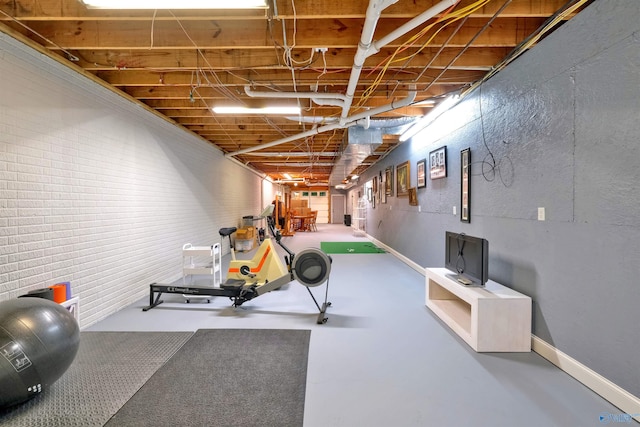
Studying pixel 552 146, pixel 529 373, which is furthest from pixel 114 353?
pixel 552 146

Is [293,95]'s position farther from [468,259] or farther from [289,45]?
[468,259]

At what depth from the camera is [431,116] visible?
461cm

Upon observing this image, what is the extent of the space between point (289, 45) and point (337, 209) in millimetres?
16939

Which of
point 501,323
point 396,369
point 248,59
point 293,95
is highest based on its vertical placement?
point 248,59

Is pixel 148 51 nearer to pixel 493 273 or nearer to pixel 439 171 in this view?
pixel 439 171

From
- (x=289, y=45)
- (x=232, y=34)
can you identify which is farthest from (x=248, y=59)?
(x=289, y=45)

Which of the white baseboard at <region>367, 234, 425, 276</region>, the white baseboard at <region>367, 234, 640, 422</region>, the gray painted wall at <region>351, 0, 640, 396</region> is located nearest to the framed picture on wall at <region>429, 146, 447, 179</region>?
the gray painted wall at <region>351, 0, 640, 396</region>

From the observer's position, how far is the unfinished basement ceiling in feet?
7.43

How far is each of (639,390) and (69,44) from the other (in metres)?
5.14

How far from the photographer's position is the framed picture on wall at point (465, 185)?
3602 millimetres

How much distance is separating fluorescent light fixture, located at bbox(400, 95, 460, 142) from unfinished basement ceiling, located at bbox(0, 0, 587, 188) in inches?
8.2

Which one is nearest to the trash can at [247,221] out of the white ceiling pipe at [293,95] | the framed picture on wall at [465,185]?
the white ceiling pipe at [293,95]

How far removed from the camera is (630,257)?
1.75 m

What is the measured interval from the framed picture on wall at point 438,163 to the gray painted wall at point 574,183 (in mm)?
948
